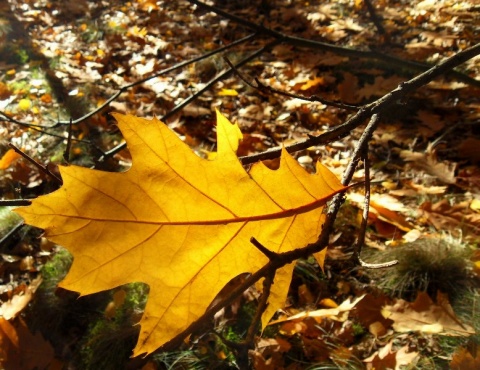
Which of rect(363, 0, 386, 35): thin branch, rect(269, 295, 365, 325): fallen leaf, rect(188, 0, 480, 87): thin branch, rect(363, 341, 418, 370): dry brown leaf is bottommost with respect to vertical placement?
rect(363, 341, 418, 370): dry brown leaf

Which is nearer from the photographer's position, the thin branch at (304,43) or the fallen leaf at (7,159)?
the thin branch at (304,43)

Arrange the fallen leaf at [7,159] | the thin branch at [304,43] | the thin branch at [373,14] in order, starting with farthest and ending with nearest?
the thin branch at [373,14], the fallen leaf at [7,159], the thin branch at [304,43]

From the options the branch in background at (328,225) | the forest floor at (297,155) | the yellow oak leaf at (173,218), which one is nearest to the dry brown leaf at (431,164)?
the forest floor at (297,155)

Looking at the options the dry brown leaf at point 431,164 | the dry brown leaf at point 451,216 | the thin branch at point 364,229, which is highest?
the thin branch at point 364,229

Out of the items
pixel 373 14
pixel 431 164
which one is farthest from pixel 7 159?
pixel 373 14

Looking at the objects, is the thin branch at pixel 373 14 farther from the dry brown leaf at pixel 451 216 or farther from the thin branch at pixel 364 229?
the thin branch at pixel 364 229

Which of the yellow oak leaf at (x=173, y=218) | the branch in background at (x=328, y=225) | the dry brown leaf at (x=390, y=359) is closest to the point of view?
the branch in background at (x=328, y=225)

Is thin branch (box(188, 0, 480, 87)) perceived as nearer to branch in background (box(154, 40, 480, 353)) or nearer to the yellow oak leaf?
branch in background (box(154, 40, 480, 353))

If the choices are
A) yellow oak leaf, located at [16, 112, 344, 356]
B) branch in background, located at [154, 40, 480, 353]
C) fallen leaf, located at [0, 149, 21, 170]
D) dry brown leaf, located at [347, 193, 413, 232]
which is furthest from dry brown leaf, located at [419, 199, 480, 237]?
fallen leaf, located at [0, 149, 21, 170]
